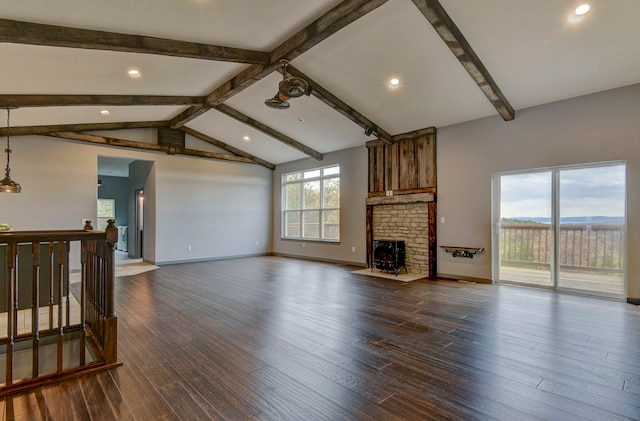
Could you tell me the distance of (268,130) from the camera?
25.6 ft

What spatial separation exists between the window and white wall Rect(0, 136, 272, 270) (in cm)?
74

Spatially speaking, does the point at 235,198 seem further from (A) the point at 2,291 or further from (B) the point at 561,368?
(B) the point at 561,368

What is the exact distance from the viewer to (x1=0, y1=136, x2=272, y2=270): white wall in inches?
255

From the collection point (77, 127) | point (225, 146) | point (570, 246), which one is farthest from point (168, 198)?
point (570, 246)

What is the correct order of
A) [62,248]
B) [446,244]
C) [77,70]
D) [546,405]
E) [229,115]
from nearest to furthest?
[546,405]
[62,248]
[77,70]
[446,244]
[229,115]

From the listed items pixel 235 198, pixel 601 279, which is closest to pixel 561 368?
pixel 601 279

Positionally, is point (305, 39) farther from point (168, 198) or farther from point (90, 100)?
point (168, 198)

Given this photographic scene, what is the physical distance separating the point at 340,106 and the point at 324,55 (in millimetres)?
1319

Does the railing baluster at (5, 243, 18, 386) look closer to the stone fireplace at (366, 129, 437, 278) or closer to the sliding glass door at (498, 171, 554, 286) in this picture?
the stone fireplace at (366, 129, 437, 278)

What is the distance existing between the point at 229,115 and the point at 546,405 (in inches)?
274

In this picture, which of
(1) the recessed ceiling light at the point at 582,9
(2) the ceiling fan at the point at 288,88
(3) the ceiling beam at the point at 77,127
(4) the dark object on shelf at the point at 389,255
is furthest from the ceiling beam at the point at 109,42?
(4) the dark object on shelf at the point at 389,255

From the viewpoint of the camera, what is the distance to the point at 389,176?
7332 millimetres

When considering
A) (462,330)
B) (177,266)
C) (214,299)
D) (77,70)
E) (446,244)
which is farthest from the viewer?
(177,266)

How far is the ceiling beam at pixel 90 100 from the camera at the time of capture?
464cm
